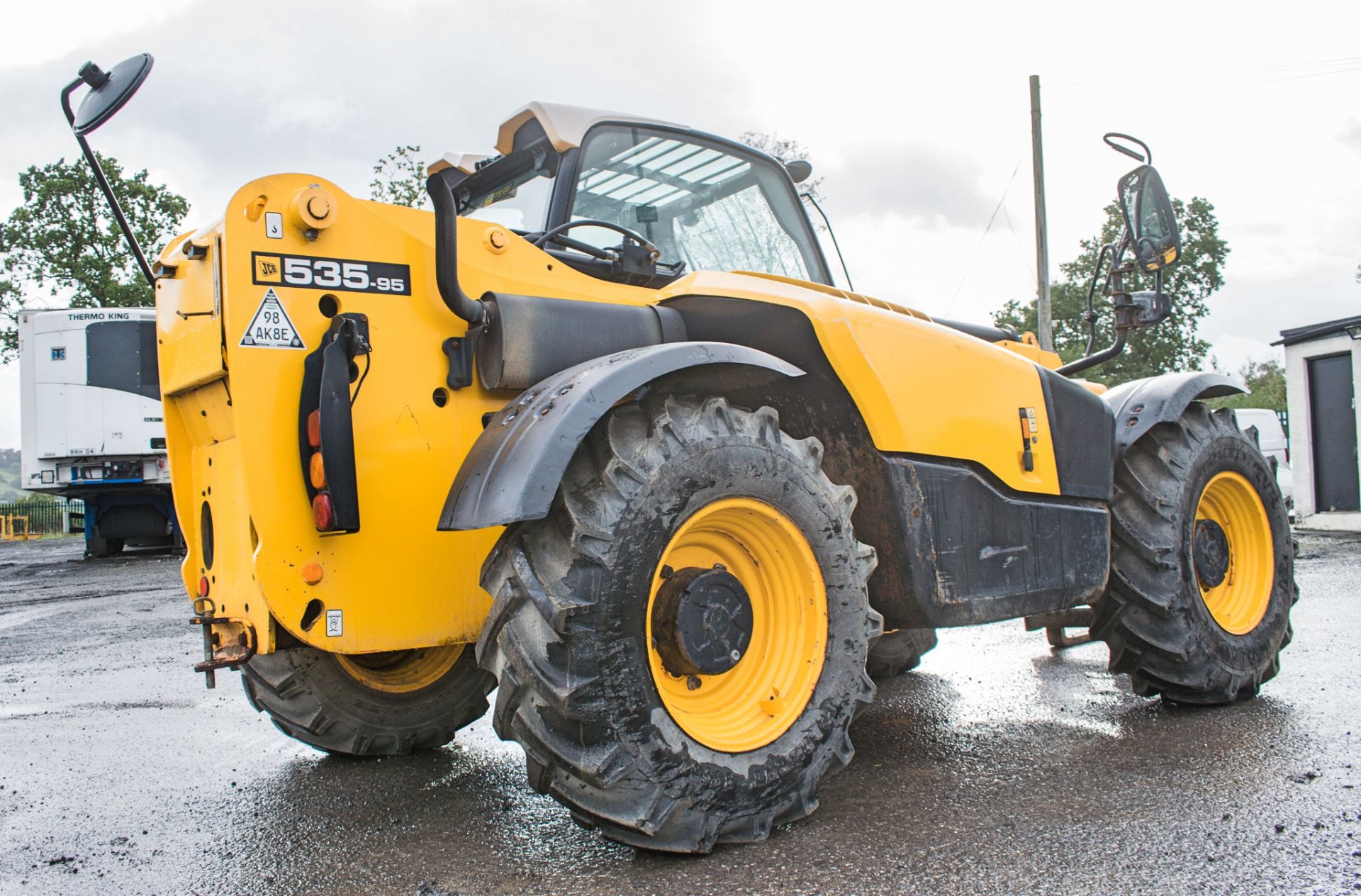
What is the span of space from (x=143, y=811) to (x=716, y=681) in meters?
2.15

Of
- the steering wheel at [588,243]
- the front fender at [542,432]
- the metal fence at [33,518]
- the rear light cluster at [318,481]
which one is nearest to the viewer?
the front fender at [542,432]

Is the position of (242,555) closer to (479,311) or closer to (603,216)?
(479,311)

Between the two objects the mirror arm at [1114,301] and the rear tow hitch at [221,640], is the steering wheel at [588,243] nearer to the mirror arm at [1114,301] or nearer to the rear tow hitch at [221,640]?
the rear tow hitch at [221,640]

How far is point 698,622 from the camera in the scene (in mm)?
3127

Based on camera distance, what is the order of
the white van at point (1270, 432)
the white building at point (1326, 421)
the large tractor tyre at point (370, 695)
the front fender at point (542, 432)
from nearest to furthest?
the front fender at point (542, 432), the large tractor tyre at point (370, 695), the white building at point (1326, 421), the white van at point (1270, 432)

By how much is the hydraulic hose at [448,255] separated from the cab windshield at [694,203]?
807 mm

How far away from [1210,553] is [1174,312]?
40508 mm

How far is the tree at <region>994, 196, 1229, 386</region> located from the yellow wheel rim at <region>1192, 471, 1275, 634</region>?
3533cm

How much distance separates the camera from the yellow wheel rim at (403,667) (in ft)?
13.5

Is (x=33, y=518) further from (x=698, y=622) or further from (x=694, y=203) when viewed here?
(x=698, y=622)

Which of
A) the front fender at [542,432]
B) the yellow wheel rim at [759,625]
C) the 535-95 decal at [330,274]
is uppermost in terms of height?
the 535-95 decal at [330,274]

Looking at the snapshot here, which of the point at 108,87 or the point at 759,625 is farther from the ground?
the point at 108,87

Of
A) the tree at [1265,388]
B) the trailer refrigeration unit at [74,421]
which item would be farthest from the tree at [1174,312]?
the trailer refrigeration unit at [74,421]

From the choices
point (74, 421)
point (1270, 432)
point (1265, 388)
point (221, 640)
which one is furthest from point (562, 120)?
point (1265, 388)
